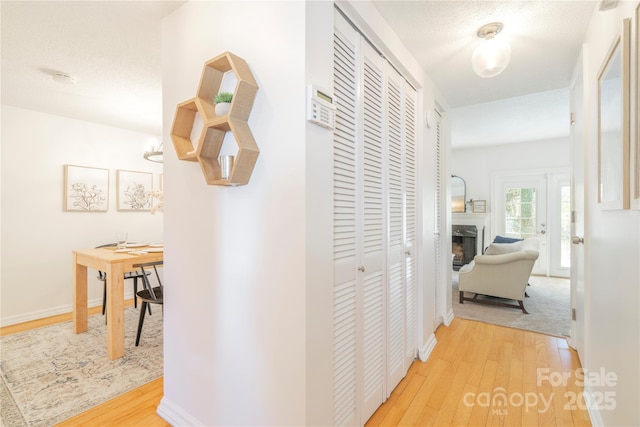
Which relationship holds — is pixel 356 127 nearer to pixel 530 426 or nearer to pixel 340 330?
pixel 340 330

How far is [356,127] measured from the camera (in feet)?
5.04

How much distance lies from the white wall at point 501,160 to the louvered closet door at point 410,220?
4.25 metres

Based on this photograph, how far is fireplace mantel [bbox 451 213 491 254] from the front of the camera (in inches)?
222

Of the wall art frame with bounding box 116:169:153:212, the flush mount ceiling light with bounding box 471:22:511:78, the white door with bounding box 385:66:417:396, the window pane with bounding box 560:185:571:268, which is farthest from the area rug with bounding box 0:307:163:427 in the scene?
the window pane with bounding box 560:185:571:268

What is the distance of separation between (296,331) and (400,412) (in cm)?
108

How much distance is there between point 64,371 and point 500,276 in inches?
168

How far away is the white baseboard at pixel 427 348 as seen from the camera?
233cm

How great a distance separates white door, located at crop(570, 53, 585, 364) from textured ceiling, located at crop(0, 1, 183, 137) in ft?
9.46

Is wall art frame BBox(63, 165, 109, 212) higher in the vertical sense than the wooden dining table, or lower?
higher

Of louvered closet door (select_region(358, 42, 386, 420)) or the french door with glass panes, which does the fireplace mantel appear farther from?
louvered closet door (select_region(358, 42, 386, 420))

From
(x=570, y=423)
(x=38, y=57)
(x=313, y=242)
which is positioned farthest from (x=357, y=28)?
(x=570, y=423)

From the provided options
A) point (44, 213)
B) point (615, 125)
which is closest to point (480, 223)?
point (615, 125)

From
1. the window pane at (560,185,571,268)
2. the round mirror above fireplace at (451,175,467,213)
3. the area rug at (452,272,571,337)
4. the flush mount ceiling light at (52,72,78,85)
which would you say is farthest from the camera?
the round mirror above fireplace at (451,175,467,213)

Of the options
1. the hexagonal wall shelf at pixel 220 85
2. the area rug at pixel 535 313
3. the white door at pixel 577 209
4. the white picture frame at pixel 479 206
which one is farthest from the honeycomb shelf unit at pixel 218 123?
the white picture frame at pixel 479 206
